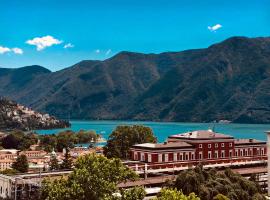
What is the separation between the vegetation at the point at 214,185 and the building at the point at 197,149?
48.9ft

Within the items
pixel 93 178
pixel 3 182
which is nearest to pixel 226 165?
pixel 3 182

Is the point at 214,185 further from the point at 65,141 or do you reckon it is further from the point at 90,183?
the point at 65,141

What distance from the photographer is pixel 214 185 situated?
3916 cm

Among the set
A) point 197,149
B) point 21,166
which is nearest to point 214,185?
point 197,149

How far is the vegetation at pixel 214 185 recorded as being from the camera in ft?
124

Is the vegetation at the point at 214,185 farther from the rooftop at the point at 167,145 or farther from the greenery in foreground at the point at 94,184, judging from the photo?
the rooftop at the point at 167,145

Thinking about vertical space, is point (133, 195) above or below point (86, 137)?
above

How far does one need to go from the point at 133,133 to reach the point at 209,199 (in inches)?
1503

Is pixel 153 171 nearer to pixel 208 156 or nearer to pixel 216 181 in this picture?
pixel 208 156

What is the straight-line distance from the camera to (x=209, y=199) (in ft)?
123

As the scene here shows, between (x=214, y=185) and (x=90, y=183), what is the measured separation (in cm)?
1162

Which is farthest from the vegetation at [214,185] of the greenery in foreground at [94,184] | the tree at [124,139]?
the tree at [124,139]

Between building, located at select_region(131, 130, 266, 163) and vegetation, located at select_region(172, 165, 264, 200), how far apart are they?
1490 centimetres

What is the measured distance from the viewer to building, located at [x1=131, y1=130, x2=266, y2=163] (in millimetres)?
56531
